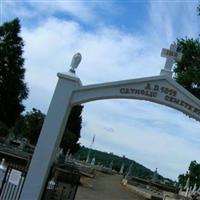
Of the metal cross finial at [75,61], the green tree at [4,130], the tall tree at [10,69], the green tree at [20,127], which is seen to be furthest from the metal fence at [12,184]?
the green tree at [20,127]

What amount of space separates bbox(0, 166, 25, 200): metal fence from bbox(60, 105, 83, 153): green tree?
4516 centimetres

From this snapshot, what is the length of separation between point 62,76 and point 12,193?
301cm

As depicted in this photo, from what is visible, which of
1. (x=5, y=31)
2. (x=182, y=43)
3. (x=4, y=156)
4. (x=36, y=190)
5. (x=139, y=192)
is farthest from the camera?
(x=5, y=31)

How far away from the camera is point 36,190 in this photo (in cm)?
1338

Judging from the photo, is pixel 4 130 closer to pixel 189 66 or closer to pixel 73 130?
pixel 73 130

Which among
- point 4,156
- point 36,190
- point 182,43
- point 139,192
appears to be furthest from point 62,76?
point 139,192

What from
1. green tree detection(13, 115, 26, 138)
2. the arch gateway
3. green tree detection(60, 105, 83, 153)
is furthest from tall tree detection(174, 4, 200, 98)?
green tree detection(13, 115, 26, 138)

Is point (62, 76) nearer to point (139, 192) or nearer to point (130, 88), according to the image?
point (130, 88)

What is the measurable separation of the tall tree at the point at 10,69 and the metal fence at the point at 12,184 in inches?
1150

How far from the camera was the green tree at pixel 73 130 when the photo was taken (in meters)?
60.1

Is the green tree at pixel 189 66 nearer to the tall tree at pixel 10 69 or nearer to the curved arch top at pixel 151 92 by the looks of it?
the curved arch top at pixel 151 92

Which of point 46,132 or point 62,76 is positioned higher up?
point 62,76

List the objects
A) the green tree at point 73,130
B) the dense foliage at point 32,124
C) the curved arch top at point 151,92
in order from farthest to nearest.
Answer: the dense foliage at point 32,124 → the green tree at point 73,130 → the curved arch top at point 151,92

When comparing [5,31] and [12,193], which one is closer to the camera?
[12,193]
